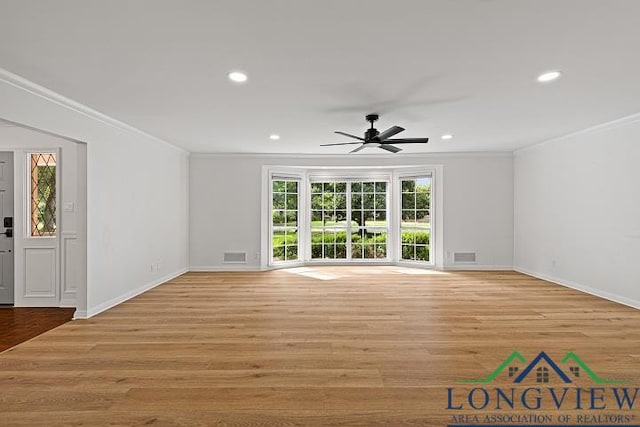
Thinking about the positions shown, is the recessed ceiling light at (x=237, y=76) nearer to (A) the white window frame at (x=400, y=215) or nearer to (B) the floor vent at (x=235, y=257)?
(B) the floor vent at (x=235, y=257)

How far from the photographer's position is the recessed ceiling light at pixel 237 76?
3.07 metres

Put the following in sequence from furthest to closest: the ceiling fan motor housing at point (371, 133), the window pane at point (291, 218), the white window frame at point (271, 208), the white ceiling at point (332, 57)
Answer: the window pane at point (291, 218), the white window frame at point (271, 208), the ceiling fan motor housing at point (371, 133), the white ceiling at point (332, 57)

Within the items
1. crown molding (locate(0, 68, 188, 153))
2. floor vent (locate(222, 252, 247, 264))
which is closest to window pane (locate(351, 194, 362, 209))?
floor vent (locate(222, 252, 247, 264))

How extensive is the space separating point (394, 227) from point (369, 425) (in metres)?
5.97

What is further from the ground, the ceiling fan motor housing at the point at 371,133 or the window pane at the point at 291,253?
the ceiling fan motor housing at the point at 371,133

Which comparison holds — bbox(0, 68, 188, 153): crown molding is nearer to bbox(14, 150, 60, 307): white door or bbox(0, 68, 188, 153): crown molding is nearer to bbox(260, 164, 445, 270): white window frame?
bbox(14, 150, 60, 307): white door

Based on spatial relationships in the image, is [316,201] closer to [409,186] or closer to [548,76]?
[409,186]

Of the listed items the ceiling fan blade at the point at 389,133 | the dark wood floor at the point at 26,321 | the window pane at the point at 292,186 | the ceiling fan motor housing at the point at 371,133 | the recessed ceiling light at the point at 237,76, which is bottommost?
the dark wood floor at the point at 26,321

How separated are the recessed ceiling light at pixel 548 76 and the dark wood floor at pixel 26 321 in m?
5.50

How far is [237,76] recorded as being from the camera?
3131 millimetres

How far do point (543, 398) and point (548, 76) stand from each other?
2635 mm

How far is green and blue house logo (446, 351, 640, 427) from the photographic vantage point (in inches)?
85.1

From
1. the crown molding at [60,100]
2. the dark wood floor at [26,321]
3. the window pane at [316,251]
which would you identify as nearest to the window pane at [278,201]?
the window pane at [316,251]

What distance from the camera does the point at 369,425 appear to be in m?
2.10
